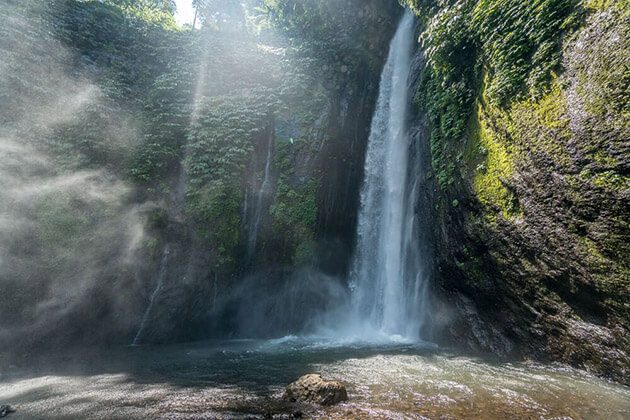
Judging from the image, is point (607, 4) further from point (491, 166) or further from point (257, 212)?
point (257, 212)

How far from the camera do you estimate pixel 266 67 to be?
1755 cm

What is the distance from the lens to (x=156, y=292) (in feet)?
35.1

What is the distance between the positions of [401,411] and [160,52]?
20.7m

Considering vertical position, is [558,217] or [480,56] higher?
[480,56]

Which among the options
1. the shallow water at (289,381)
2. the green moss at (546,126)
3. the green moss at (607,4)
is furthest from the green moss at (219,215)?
the green moss at (607,4)

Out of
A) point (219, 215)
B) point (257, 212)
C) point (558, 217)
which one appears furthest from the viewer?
point (257, 212)

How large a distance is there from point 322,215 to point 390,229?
292 centimetres

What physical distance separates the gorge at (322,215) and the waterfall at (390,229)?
0.34ft

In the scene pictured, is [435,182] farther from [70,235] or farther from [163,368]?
[70,235]

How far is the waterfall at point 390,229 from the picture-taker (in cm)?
1196

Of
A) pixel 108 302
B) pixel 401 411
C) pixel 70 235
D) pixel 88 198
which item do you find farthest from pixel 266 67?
pixel 401 411

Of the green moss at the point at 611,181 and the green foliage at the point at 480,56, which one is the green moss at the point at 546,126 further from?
the green moss at the point at 611,181

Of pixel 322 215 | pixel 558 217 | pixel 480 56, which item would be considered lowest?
pixel 558 217

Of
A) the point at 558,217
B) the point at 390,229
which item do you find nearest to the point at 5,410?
the point at 558,217
